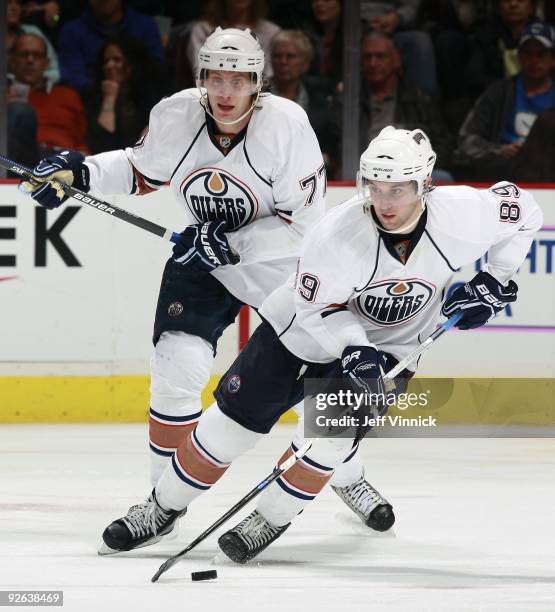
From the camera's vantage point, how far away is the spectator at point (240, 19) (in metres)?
5.47

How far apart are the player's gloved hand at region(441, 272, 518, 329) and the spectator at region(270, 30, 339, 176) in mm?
2341

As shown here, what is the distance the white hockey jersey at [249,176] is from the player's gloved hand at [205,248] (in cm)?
6

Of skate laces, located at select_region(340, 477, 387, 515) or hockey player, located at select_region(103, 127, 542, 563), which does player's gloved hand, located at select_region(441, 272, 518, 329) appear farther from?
skate laces, located at select_region(340, 477, 387, 515)

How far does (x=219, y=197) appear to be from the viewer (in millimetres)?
3436

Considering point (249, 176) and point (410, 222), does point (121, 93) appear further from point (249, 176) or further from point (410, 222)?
point (410, 222)

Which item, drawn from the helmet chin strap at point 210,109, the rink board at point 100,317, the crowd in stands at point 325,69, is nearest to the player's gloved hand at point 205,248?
the helmet chin strap at point 210,109

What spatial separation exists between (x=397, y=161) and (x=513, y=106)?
287cm

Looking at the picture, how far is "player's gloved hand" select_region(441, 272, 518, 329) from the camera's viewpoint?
316 cm

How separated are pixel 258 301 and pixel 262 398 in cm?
57

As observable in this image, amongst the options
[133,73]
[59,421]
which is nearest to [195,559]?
[59,421]

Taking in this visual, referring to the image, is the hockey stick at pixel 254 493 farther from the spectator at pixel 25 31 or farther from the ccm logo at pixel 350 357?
the spectator at pixel 25 31

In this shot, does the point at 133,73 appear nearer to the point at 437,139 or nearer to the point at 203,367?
the point at 437,139

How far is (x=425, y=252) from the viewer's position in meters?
2.93

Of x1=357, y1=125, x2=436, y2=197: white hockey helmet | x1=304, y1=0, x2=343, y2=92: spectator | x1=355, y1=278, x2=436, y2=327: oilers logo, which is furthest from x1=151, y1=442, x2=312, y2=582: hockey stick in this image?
x1=304, y1=0, x2=343, y2=92: spectator
